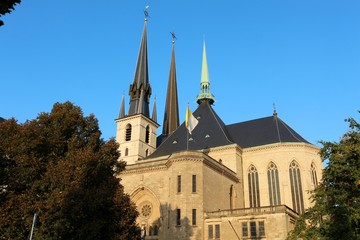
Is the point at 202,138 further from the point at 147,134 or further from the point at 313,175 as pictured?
the point at 147,134

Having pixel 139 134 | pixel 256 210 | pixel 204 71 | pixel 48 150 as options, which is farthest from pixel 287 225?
pixel 204 71

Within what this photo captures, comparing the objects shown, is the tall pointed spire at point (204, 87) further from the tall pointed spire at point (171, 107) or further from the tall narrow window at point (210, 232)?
the tall narrow window at point (210, 232)

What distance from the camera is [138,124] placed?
5222cm

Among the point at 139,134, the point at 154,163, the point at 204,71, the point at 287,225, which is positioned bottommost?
the point at 287,225

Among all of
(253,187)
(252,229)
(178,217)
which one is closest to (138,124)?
(253,187)

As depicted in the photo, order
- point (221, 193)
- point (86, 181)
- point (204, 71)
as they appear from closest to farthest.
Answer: point (86, 181)
point (221, 193)
point (204, 71)

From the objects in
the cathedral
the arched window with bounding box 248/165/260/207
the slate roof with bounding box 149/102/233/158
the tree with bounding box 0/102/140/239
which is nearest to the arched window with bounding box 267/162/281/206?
the cathedral

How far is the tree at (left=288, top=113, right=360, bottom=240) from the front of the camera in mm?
17141

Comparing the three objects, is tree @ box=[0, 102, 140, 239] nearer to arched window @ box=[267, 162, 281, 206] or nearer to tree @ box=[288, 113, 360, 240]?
tree @ box=[288, 113, 360, 240]

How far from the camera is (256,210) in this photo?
97.2 ft

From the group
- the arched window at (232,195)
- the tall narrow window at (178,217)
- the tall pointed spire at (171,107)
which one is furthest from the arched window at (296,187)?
the tall pointed spire at (171,107)

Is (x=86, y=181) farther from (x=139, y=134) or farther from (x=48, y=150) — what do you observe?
(x=139, y=134)

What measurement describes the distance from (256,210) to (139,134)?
2537 cm

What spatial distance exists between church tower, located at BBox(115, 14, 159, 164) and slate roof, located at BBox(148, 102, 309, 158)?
25.1 ft
